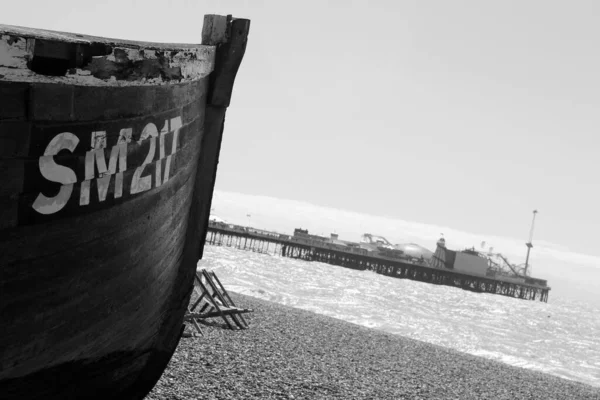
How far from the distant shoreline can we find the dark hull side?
3.11m

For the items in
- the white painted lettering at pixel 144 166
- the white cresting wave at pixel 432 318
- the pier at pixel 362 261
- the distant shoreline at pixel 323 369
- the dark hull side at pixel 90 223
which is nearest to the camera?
the dark hull side at pixel 90 223

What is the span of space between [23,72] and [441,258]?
2897 inches

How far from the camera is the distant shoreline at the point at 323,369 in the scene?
873 centimetres

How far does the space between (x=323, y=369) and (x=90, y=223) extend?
865 centimetres

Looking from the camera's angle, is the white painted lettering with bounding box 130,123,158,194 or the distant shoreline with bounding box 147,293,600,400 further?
the distant shoreline with bounding box 147,293,600,400

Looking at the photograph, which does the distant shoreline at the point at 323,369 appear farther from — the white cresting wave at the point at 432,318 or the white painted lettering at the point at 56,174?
the white cresting wave at the point at 432,318

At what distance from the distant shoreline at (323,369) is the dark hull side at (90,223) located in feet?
10.2

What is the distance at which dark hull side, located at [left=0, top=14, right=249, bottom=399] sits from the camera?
2.92m

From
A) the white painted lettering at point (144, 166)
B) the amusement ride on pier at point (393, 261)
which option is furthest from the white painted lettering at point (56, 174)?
the amusement ride on pier at point (393, 261)

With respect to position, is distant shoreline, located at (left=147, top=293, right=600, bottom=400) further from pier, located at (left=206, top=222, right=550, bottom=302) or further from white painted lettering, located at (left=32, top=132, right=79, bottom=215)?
pier, located at (left=206, top=222, right=550, bottom=302)

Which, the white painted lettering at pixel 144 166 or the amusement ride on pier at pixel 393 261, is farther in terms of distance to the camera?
the amusement ride on pier at pixel 393 261

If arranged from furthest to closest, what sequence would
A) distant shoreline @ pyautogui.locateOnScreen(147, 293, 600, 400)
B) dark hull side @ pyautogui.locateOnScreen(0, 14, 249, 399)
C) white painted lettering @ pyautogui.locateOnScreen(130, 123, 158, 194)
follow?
distant shoreline @ pyautogui.locateOnScreen(147, 293, 600, 400)
white painted lettering @ pyautogui.locateOnScreen(130, 123, 158, 194)
dark hull side @ pyautogui.locateOnScreen(0, 14, 249, 399)

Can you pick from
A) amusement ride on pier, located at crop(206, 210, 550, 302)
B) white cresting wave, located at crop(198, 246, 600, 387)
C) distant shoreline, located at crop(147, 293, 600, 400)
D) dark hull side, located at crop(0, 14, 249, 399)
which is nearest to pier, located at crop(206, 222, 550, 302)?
Answer: amusement ride on pier, located at crop(206, 210, 550, 302)

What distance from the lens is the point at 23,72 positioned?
2797 mm
